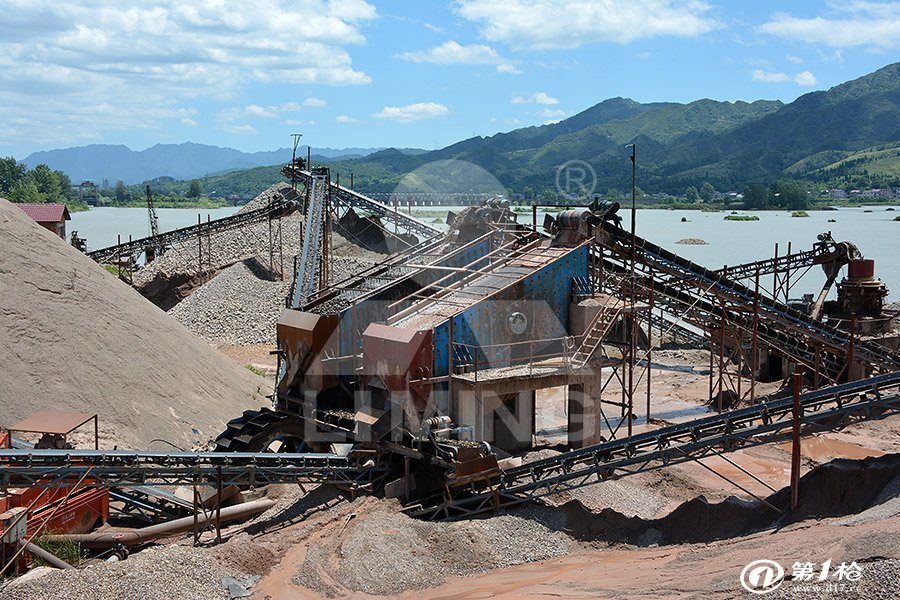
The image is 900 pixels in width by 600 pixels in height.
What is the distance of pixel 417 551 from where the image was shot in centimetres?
1317

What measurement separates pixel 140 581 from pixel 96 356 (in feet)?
33.0

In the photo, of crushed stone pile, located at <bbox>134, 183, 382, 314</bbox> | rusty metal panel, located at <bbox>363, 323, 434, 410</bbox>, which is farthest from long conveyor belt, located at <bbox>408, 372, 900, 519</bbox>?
crushed stone pile, located at <bbox>134, 183, 382, 314</bbox>

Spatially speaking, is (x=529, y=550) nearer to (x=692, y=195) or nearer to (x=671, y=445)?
(x=671, y=445)

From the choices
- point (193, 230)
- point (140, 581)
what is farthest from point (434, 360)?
point (193, 230)

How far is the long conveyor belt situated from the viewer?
14.8 meters

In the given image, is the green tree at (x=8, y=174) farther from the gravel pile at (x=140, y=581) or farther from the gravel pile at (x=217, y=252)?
the gravel pile at (x=140, y=581)

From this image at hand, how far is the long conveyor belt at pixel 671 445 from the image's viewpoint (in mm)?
14797

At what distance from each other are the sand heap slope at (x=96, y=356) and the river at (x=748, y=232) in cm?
2427

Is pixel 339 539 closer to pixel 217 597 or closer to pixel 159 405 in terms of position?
pixel 217 597

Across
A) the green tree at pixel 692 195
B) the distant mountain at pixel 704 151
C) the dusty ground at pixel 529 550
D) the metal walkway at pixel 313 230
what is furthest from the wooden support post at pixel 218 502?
the green tree at pixel 692 195

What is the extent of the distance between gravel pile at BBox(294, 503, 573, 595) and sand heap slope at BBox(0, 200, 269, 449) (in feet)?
22.8

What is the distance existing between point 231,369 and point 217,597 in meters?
13.9

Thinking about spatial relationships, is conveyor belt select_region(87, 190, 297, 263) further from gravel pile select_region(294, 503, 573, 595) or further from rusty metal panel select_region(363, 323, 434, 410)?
gravel pile select_region(294, 503, 573, 595)

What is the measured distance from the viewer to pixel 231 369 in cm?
2466
